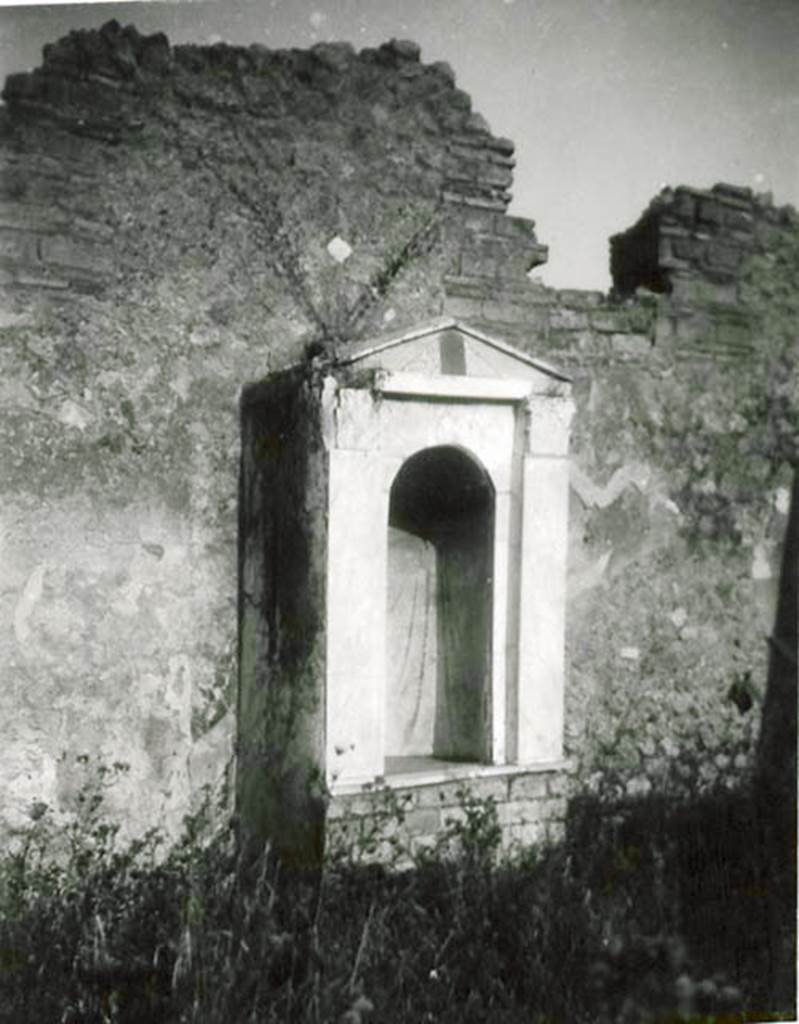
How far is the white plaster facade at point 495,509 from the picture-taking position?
3643 mm

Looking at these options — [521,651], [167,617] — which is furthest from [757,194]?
[167,617]

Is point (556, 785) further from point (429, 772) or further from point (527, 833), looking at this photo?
point (429, 772)

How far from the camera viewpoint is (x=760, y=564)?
493 cm

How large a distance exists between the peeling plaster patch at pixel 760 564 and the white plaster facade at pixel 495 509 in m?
1.32

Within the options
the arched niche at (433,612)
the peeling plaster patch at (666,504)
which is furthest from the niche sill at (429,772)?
the peeling plaster patch at (666,504)

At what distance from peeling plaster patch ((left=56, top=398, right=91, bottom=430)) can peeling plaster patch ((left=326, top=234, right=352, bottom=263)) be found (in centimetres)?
117

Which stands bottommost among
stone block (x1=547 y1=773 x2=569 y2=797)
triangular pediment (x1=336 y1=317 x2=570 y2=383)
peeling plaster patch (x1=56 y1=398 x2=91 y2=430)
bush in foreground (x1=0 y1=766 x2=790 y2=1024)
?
bush in foreground (x1=0 y1=766 x2=790 y2=1024)

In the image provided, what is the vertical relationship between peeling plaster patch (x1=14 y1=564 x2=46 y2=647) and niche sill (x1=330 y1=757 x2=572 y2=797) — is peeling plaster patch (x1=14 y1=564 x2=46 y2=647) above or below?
above

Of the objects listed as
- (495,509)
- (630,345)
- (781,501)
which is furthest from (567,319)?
(781,501)

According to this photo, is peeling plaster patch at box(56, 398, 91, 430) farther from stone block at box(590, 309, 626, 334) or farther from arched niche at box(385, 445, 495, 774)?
stone block at box(590, 309, 626, 334)

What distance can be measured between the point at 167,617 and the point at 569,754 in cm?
180

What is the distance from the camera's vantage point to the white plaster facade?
12.0ft

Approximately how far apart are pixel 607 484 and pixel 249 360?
164 cm

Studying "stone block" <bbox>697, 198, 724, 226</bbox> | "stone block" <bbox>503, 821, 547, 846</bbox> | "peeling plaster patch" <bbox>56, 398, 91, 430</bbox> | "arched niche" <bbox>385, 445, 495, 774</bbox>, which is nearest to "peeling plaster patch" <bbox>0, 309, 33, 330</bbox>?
"peeling plaster patch" <bbox>56, 398, 91, 430</bbox>
